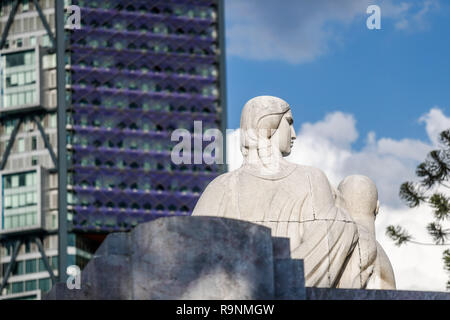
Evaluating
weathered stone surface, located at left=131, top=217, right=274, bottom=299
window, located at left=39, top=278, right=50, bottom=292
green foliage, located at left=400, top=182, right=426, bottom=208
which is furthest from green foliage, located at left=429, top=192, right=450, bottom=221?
window, located at left=39, top=278, right=50, bottom=292

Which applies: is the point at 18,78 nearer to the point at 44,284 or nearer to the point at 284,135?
the point at 44,284

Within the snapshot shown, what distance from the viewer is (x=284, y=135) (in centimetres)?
1795

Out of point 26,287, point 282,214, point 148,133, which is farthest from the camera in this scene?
point 148,133

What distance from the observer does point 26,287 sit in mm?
115938

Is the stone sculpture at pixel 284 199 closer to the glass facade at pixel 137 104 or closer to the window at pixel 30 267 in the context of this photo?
the glass facade at pixel 137 104

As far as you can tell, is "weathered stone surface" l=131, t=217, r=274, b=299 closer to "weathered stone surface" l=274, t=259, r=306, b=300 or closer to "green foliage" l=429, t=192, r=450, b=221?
"weathered stone surface" l=274, t=259, r=306, b=300

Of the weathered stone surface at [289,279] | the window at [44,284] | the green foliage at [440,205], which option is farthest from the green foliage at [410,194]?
the window at [44,284]

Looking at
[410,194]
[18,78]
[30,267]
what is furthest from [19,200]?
[410,194]

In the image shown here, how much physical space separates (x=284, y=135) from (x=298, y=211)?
1554 mm

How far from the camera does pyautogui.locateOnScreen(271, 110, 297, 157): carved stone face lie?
1792cm

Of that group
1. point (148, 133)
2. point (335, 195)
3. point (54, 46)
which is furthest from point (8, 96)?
point (335, 195)

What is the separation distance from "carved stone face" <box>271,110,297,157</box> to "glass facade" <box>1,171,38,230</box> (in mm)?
101458
